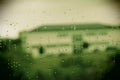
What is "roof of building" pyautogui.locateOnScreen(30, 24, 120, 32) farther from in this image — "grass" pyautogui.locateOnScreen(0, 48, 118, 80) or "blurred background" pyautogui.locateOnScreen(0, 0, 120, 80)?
"grass" pyautogui.locateOnScreen(0, 48, 118, 80)

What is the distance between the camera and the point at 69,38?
1.18 meters

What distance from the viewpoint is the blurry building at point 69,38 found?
1146 mm

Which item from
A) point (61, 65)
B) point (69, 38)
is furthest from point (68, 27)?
point (61, 65)

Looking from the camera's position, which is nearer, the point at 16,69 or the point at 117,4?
the point at 16,69

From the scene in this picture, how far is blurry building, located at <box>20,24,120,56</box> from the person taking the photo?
1146 millimetres

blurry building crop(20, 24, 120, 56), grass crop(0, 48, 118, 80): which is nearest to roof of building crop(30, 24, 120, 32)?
blurry building crop(20, 24, 120, 56)

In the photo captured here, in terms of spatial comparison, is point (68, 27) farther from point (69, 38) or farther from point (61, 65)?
point (61, 65)

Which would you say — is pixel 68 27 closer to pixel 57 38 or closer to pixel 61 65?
pixel 57 38

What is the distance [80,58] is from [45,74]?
215 mm

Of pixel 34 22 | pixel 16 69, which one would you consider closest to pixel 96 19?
pixel 34 22

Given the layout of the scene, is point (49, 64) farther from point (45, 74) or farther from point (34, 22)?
point (34, 22)

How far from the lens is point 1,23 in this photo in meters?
1.11

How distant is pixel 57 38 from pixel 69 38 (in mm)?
69

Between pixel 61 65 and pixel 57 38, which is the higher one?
pixel 57 38
